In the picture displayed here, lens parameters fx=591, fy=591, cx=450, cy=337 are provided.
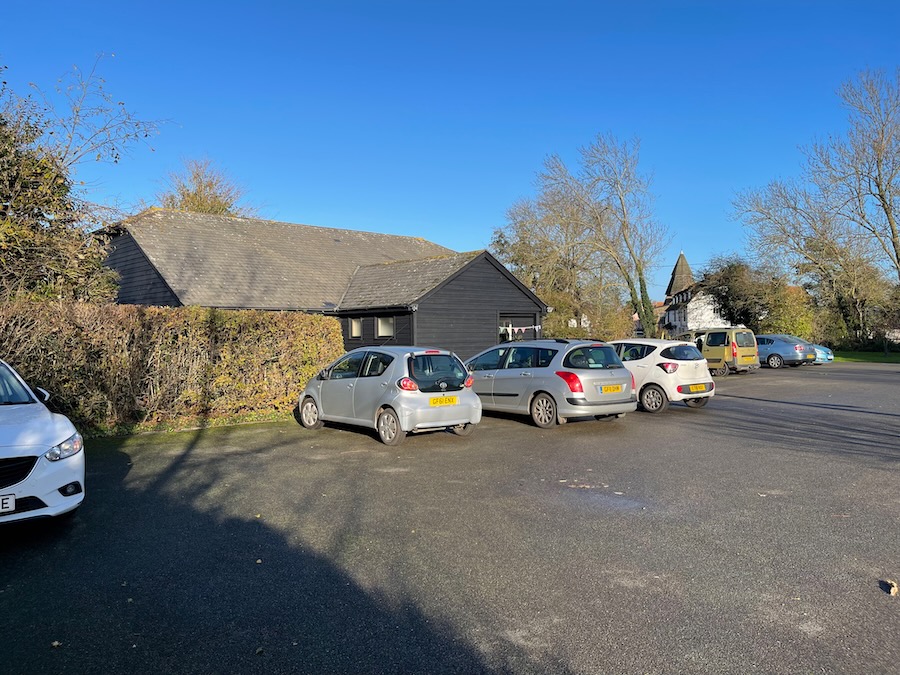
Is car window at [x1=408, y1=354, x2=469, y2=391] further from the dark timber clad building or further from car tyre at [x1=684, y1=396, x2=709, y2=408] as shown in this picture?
the dark timber clad building

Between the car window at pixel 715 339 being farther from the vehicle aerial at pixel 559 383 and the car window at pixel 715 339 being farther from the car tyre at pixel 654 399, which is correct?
the vehicle aerial at pixel 559 383

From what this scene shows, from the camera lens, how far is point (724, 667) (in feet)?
10.4

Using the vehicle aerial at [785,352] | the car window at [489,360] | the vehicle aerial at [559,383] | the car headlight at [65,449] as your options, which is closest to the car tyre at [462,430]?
the vehicle aerial at [559,383]

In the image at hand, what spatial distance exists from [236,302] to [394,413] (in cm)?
1429

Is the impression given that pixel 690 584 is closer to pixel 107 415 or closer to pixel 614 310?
pixel 107 415

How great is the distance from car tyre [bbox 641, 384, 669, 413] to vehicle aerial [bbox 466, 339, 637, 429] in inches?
86.4

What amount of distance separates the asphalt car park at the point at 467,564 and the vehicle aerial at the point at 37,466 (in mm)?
381

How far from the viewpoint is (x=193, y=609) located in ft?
12.8

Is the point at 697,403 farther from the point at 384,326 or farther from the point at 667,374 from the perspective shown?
the point at 384,326

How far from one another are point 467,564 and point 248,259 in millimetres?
22426

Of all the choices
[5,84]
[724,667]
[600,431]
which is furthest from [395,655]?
[5,84]

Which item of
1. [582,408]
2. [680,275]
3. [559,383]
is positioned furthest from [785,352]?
[680,275]

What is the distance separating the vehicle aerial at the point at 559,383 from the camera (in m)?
10.6

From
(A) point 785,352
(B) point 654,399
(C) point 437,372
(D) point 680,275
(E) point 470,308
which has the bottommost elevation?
(B) point 654,399
